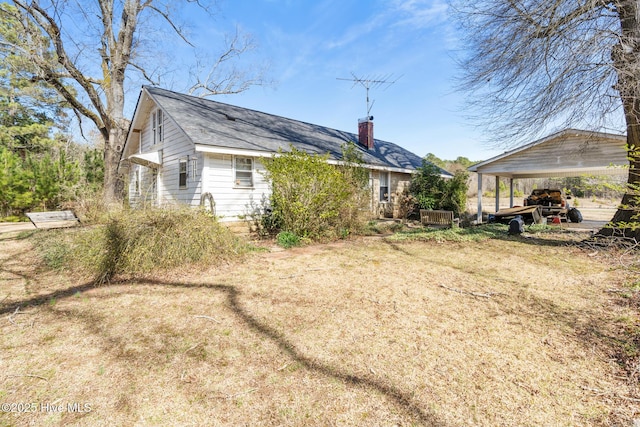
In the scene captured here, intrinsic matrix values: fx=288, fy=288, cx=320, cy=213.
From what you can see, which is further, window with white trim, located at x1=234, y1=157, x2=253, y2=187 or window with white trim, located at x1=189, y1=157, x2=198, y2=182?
window with white trim, located at x1=234, y1=157, x2=253, y2=187

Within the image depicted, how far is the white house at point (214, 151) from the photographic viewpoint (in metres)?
9.41

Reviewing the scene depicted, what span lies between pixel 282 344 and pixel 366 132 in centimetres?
1576

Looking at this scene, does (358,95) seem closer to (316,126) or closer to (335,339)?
(316,126)

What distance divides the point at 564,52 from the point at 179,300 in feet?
30.3

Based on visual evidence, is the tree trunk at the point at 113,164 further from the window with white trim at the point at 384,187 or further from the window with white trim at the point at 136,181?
the window with white trim at the point at 384,187

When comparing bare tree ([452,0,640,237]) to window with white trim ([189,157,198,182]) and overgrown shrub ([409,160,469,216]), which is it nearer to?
overgrown shrub ([409,160,469,216])

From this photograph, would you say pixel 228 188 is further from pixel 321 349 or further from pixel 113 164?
pixel 321 349

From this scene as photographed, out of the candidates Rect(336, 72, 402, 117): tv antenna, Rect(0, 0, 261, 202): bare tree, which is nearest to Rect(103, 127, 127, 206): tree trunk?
Rect(0, 0, 261, 202): bare tree

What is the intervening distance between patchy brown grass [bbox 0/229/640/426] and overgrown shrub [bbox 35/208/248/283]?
37cm

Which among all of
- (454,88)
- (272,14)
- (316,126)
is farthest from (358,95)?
(454,88)

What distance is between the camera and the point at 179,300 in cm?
420

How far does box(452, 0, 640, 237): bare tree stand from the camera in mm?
6105

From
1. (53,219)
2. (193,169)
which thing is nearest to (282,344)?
(193,169)

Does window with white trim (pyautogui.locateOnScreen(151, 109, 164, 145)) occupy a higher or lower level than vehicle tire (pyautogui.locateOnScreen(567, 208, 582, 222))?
higher
